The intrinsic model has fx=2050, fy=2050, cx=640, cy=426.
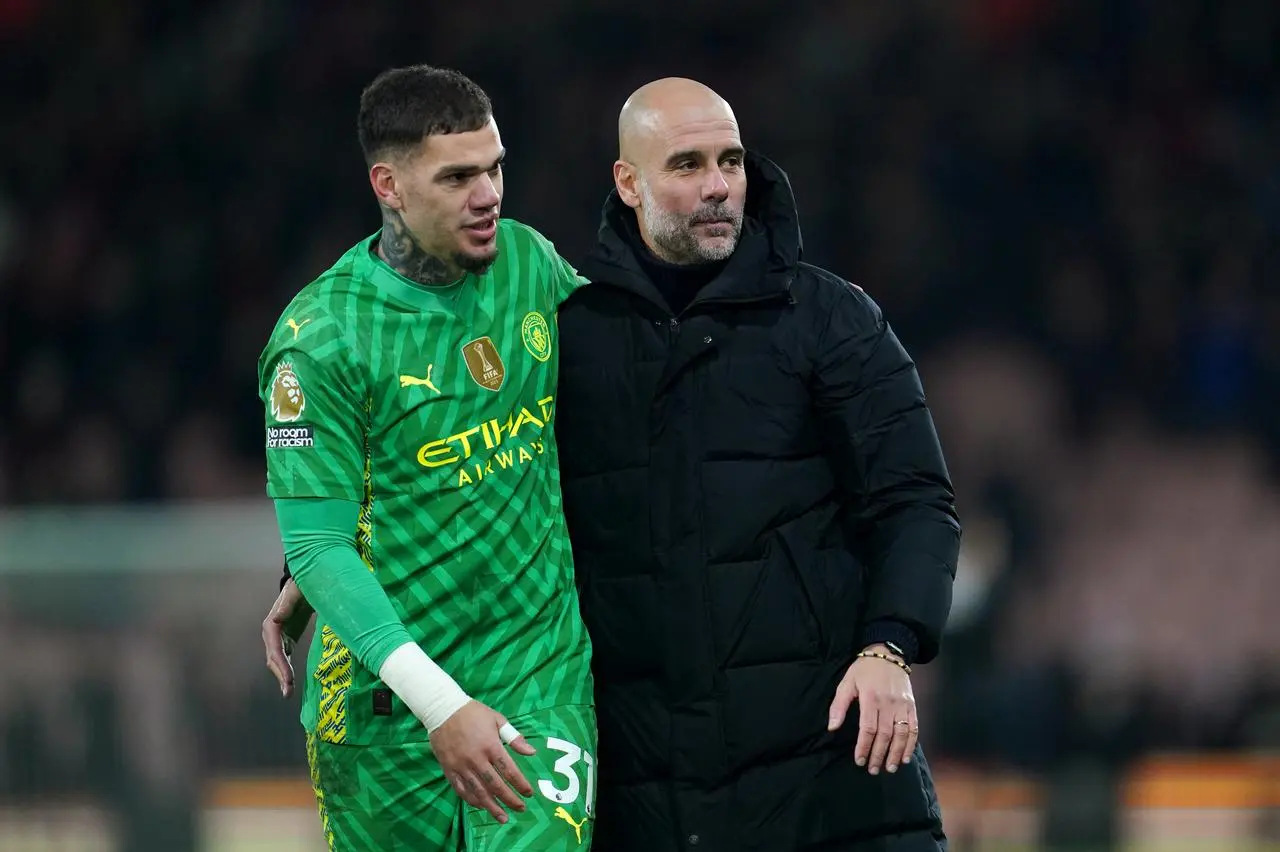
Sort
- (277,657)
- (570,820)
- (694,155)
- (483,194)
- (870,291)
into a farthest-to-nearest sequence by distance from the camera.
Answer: (870,291) < (277,657) < (694,155) < (483,194) < (570,820)

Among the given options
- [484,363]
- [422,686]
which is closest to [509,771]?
[422,686]

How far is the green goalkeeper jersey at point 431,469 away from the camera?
4.06 meters

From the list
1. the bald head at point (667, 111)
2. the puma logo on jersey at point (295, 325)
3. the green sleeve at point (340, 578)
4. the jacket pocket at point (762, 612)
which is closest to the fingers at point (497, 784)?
the green sleeve at point (340, 578)

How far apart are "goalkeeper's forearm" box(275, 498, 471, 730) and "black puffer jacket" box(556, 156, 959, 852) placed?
20.6 inches

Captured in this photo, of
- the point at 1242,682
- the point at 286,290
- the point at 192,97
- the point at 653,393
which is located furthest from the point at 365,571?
the point at 192,97

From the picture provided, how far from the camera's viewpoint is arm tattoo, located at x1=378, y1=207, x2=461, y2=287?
4.20 metres

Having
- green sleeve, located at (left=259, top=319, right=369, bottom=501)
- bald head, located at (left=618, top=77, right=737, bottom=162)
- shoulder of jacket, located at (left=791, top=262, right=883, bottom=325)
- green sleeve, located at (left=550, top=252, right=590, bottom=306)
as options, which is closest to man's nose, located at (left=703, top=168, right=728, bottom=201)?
bald head, located at (left=618, top=77, right=737, bottom=162)

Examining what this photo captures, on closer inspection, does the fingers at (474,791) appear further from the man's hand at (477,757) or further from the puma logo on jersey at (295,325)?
the puma logo on jersey at (295,325)

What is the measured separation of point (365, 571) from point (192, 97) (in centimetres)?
968

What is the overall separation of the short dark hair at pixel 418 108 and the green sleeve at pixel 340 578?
29.6 inches

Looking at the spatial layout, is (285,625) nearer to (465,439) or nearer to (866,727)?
(465,439)

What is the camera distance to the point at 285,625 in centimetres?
458

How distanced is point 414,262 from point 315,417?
407 mm

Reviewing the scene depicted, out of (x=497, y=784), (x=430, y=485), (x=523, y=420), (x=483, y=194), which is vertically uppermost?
(x=483, y=194)
